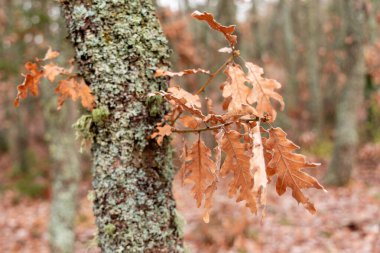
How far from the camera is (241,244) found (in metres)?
5.29

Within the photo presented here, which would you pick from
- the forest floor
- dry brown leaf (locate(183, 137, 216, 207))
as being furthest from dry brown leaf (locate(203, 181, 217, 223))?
the forest floor

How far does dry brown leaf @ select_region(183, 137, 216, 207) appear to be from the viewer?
161 cm

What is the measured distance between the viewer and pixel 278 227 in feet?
19.6

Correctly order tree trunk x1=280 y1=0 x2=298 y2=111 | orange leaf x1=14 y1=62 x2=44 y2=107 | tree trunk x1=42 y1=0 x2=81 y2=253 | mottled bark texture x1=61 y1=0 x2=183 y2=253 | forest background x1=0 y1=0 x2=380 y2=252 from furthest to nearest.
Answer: tree trunk x1=280 y1=0 x2=298 y2=111, tree trunk x1=42 y1=0 x2=81 y2=253, forest background x1=0 y1=0 x2=380 y2=252, orange leaf x1=14 y1=62 x2=44 y2=107, mottled bark texture x1=61 y1=0 x2=183 y2=253

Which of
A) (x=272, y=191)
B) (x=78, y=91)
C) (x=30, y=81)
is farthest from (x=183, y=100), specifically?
(x=272, y=191)

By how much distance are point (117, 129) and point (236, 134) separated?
20.2 inches

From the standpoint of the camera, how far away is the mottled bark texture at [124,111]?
169cm

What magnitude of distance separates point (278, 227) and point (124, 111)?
4830 mm

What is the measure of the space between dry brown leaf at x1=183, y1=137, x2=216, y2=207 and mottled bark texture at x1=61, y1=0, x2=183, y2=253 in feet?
0.65

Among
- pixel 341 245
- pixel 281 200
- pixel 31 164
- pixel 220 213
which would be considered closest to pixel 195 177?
pixel 341 245

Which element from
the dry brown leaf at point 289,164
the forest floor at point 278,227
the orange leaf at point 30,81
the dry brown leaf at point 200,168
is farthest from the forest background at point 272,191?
the orange leaf at point 30,81

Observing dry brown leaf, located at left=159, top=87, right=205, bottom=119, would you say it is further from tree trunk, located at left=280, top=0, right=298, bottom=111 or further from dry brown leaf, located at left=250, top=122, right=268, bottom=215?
tree trunk, located at left=280, top=0, right=298, bottom=111

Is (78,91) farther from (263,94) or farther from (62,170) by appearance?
(62,170)

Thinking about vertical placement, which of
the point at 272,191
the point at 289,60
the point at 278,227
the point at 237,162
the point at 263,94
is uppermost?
the point at 289,60
